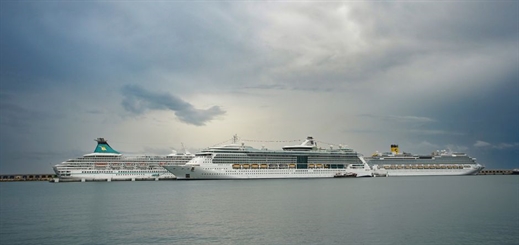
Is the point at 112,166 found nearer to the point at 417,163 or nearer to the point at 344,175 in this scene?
the point at 344,175

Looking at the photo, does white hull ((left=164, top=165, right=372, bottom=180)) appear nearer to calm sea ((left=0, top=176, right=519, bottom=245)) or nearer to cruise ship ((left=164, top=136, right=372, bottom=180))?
cruise ship ((left=164, top=136, right=372, bottom=180))

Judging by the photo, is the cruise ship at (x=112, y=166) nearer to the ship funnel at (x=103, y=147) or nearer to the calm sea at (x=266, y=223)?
the ship funnel at (x=103, y=147)

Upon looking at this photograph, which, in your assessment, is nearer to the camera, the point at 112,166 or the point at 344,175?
the point at 112,166

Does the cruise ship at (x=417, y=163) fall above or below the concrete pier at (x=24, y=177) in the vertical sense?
above

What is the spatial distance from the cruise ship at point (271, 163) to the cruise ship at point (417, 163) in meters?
14.2

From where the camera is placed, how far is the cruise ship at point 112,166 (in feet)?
287

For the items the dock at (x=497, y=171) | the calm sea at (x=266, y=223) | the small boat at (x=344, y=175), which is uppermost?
the dock at (x=497, y=171)

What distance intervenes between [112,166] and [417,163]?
77.6 meters

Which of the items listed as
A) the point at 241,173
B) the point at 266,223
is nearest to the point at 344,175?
the point at 241,173

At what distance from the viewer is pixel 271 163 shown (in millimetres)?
87188

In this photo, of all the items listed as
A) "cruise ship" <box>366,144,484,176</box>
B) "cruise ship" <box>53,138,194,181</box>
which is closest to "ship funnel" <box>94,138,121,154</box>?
"cruise ship" <box>53,138,194,181</box>

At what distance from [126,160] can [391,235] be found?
257 feet

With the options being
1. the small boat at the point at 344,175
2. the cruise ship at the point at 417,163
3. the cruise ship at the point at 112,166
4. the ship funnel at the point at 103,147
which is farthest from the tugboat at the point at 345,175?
the ship funnel at the point at 103,147

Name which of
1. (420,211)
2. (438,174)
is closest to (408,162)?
(438,174)
